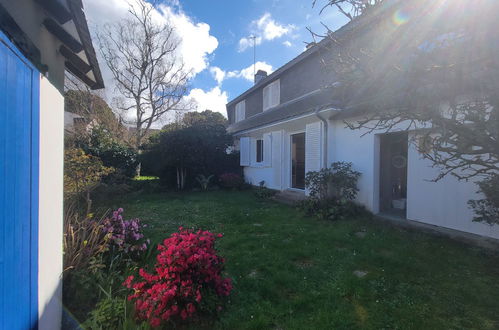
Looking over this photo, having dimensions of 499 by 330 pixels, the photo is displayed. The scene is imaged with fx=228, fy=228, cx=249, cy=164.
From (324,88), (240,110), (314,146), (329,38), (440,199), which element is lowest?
(440,199)

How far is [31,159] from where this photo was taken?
1.76m

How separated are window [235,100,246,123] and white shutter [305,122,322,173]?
984 centimetres

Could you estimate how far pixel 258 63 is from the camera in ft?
64.6

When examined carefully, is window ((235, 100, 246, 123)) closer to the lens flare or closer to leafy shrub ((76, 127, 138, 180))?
leafy shrub ((76, 127, 138, 180))

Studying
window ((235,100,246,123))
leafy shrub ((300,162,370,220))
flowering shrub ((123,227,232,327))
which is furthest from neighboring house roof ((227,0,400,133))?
flowering shrub ((123,227,232,327))

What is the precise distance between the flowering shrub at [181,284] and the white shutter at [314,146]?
6272 millimetres

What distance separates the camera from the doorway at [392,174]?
24.8ft

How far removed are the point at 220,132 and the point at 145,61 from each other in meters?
10.2

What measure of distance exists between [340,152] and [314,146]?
0.98 m

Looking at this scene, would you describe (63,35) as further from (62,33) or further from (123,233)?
(123,233)

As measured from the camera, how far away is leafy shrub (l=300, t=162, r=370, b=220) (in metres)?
6.61

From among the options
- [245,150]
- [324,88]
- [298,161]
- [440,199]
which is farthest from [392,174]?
[245,150]

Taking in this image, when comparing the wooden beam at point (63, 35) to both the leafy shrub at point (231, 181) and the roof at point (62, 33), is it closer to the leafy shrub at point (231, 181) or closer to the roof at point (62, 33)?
the roof at point (62, 33)

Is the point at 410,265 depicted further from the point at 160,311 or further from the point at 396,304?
the point at 160,311
